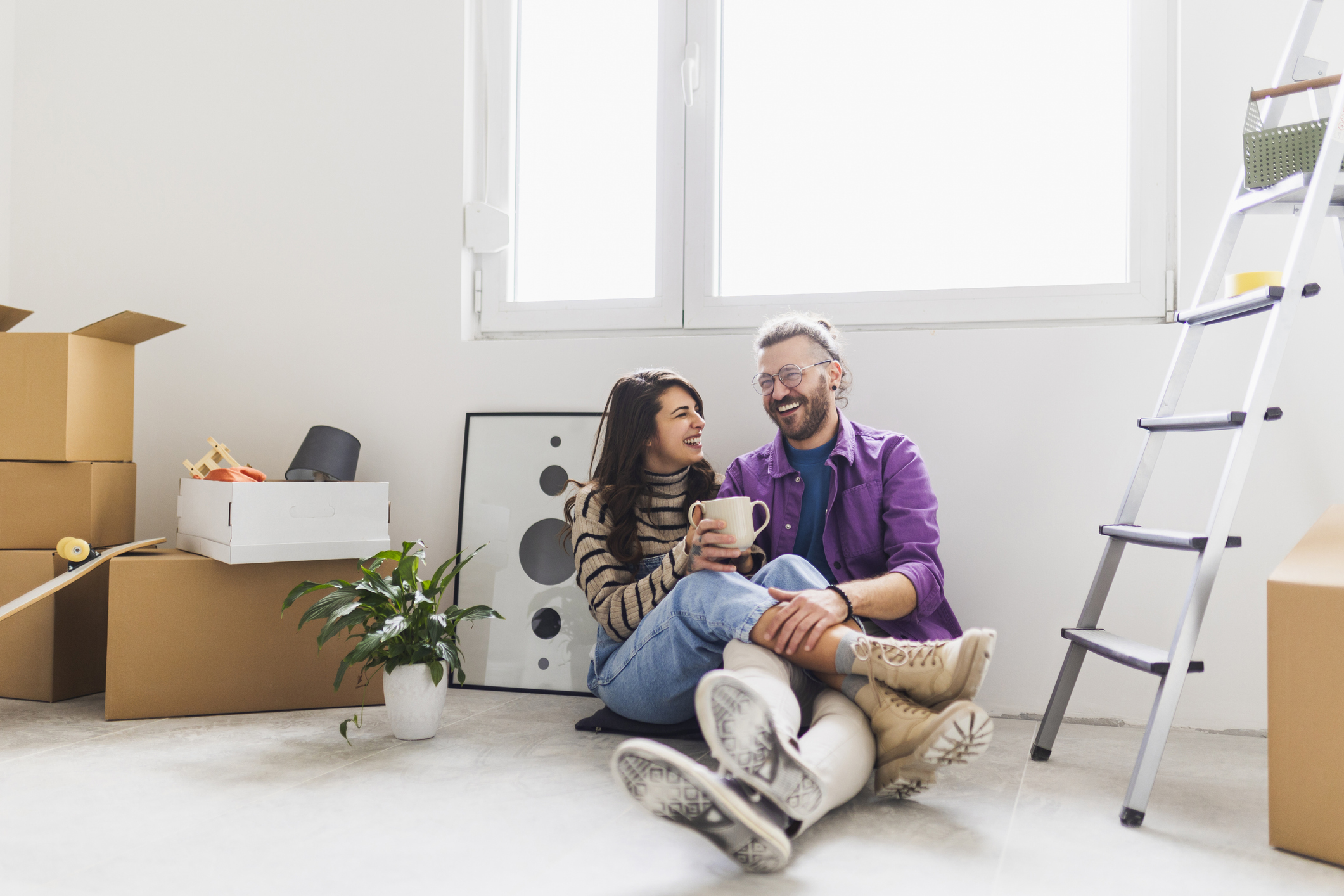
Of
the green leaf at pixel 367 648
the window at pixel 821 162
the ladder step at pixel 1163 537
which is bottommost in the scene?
the green leaf at pixel 367 648

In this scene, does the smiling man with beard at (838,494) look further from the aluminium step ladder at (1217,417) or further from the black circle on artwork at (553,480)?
the black circle on artwork at (553,480)

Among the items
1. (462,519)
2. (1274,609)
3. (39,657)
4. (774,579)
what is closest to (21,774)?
(39,657)

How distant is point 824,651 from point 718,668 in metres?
0.24

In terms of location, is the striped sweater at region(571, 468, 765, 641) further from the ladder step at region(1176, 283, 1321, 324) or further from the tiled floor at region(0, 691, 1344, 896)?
the ladder step at region(1176, 283, 1321, 324)

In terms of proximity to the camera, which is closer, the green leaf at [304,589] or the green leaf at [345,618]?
the green leaf at [345,618]

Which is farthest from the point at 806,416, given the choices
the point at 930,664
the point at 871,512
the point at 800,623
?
the point at 930,664

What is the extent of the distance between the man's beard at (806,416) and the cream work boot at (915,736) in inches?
24.3

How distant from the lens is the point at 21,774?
1.54 metres

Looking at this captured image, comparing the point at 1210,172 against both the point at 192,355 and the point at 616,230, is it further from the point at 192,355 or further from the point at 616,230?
the point at 192,355

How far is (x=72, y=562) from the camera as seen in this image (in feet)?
6.70

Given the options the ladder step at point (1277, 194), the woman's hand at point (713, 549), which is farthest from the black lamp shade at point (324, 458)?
the ladder step at point (1277, 194)

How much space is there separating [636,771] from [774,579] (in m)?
0.56

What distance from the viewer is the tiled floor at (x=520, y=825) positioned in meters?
1.14

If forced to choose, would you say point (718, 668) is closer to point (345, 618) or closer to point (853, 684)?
point (853, 684)
